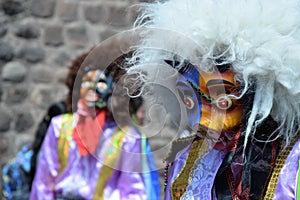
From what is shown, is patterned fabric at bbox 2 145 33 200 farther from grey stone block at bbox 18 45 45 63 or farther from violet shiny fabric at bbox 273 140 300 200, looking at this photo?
violet shiny fabric at bbox 273 140 300 200

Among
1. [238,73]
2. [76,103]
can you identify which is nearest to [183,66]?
[238,73]

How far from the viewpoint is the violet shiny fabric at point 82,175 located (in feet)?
9.64

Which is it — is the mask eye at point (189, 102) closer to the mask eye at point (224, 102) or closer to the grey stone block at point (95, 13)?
the mask eye at point (224, 102)

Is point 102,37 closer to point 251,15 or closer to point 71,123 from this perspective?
point 71,123

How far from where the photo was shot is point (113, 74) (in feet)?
9.45

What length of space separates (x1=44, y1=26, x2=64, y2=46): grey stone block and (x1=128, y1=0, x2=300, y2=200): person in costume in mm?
2640

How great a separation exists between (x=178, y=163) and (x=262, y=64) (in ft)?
1.60

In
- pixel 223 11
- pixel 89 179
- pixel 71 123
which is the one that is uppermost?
pixel 223 11

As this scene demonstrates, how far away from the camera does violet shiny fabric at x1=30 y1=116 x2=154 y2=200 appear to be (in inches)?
116

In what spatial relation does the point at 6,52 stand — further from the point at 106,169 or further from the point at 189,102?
the point at 189,102

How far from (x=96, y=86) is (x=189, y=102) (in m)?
1.33

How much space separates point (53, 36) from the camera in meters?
4.27

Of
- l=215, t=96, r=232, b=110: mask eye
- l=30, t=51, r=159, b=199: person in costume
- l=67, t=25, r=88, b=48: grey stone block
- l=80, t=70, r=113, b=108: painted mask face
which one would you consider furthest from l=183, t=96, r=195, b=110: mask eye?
l=67, t=25, r=88, b=48: grey stone block

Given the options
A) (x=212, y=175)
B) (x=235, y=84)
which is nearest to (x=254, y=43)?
(x=235, y=84)
